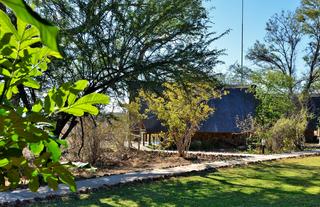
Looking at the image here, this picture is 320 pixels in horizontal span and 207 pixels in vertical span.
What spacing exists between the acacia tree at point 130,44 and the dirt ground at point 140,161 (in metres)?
3.08

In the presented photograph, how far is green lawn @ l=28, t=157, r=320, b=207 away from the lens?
8.98 metres

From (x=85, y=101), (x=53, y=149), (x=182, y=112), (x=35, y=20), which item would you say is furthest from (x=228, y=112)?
(x=35, y=20)

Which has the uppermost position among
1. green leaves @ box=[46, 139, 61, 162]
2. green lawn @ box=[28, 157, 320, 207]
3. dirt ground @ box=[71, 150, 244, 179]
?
green leaves @ box=[46, 139, 61, 162]

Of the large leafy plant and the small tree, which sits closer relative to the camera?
the large leafy plant

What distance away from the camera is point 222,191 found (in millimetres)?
10570

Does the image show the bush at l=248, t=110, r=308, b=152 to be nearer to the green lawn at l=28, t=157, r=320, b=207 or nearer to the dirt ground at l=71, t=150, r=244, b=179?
the dirt ground at l=71, t=150, r=244, b=179

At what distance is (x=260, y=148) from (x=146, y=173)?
35.1ft

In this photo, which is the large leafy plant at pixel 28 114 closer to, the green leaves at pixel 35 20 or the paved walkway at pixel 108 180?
the green leaves at pixel 35 20

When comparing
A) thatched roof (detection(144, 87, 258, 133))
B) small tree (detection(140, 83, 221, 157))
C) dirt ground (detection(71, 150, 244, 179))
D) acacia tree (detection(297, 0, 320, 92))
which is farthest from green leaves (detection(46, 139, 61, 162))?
acacia tree (detection(297, 0, 320, 92))

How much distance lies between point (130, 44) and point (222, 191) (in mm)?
4326

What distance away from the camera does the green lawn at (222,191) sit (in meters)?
8.98

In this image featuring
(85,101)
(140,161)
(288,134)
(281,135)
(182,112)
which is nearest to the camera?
(85,101)

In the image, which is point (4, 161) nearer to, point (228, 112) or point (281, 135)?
point (281, 135)

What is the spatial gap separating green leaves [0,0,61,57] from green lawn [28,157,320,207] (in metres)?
8.13
